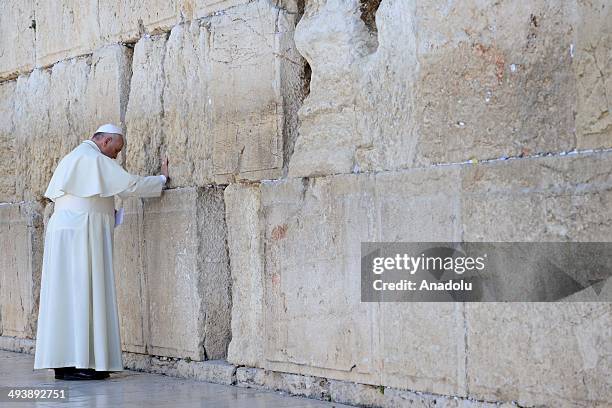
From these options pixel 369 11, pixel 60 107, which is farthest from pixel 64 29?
pixel 369 11

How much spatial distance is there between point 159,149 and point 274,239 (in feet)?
4.84

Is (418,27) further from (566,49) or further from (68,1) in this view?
(68,1)

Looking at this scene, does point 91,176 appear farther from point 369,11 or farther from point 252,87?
point 369,11

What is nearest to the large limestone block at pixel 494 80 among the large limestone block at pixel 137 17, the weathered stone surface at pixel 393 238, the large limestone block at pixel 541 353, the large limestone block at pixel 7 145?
the weathered stone surface at pixel 393 238

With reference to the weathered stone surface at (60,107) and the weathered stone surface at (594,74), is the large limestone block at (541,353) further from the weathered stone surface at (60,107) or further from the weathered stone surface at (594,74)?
the weathered stone surface at (60,107)

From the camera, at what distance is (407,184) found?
5566mm

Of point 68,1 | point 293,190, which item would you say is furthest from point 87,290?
point 68,1

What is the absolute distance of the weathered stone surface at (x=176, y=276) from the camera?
7.16m

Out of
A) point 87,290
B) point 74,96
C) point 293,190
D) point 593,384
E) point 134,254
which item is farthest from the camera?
point 74,96

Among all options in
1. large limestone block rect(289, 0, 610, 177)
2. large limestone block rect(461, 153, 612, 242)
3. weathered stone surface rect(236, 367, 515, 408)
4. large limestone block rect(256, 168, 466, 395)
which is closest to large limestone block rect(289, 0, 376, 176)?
large limestone block rect(289, 0, 610, 177)

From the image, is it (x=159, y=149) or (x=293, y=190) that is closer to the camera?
(x=293, y=190)

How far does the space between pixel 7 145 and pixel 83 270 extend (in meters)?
2.72

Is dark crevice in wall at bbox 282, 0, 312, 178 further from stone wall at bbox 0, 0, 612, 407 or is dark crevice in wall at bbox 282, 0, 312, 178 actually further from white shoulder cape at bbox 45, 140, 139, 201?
white shoulder cape at bbox 45, 140, 139, 201

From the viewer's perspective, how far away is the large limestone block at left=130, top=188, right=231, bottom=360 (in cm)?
715
